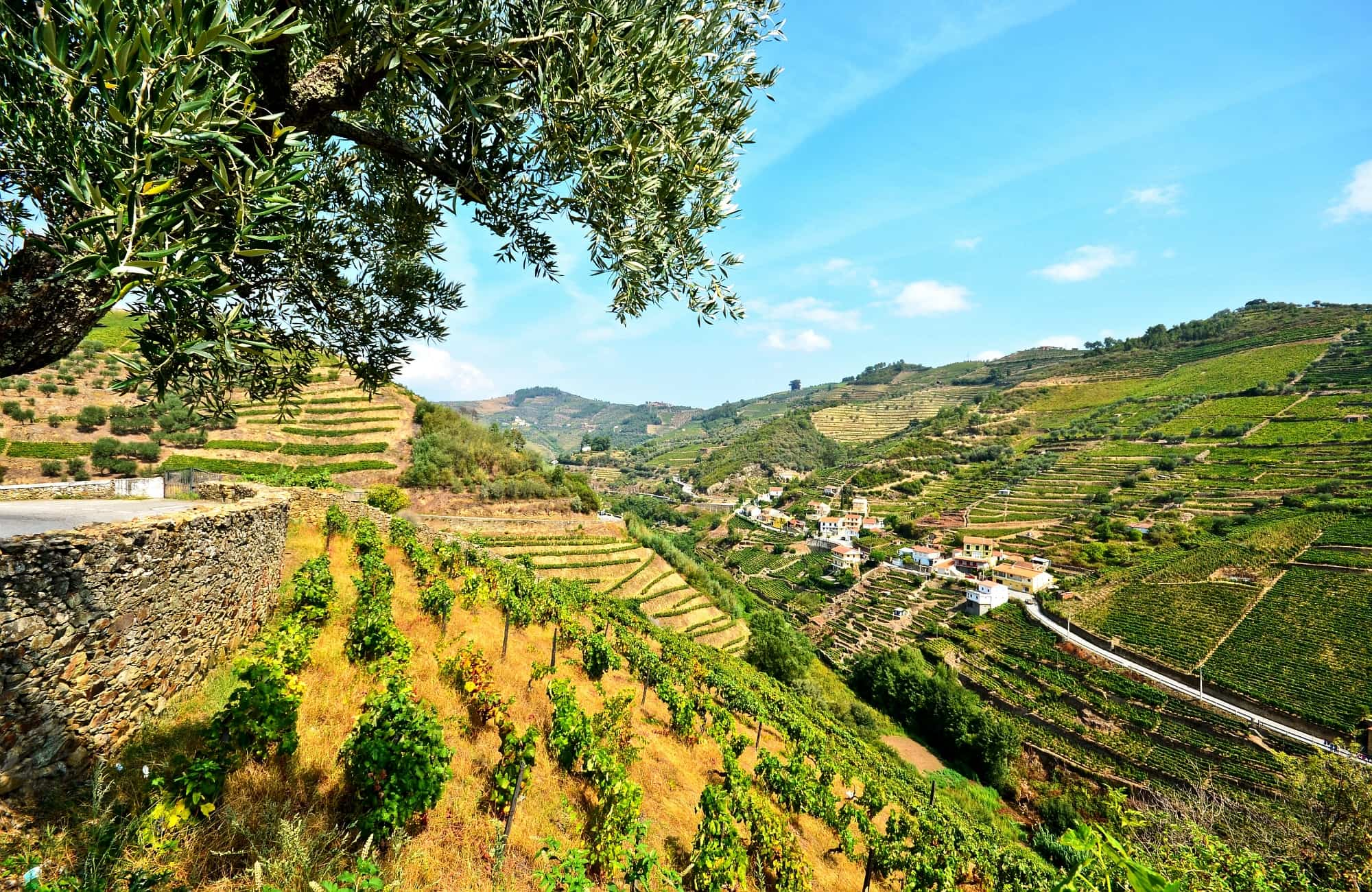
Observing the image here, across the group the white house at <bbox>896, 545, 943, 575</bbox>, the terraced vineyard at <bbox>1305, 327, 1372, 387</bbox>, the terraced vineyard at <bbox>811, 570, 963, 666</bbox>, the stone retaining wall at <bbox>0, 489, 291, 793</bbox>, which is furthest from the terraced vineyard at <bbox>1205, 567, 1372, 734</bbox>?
the terraced vineyard at <bbox>1305, 327, 1372, 387</bbox>

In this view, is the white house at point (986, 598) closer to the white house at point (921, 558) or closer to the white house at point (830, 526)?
the white house at point (921, 558)

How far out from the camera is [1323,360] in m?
104

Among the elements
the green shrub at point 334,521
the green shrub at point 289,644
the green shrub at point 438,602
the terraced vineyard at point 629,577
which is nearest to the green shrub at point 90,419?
the terraced vineyard at point 629,577

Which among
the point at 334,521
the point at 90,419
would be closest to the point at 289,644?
the point at 334,521

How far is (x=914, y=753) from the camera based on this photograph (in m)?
41.3

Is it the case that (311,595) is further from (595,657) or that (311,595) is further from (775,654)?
(775,654)

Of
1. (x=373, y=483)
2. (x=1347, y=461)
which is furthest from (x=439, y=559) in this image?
(x=1347, y=461)

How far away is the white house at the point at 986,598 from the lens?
204 ft

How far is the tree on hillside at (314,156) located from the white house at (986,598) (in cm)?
7174

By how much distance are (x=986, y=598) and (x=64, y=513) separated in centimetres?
7544

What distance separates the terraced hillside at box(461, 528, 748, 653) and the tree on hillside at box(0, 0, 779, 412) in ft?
114

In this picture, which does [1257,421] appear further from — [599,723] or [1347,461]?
[599,723]

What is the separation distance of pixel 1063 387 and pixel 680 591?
161677 millimetres

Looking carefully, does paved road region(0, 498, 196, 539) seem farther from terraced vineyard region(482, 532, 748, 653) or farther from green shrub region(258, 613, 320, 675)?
terraced vineyard region(482, 532, 748, 653)
